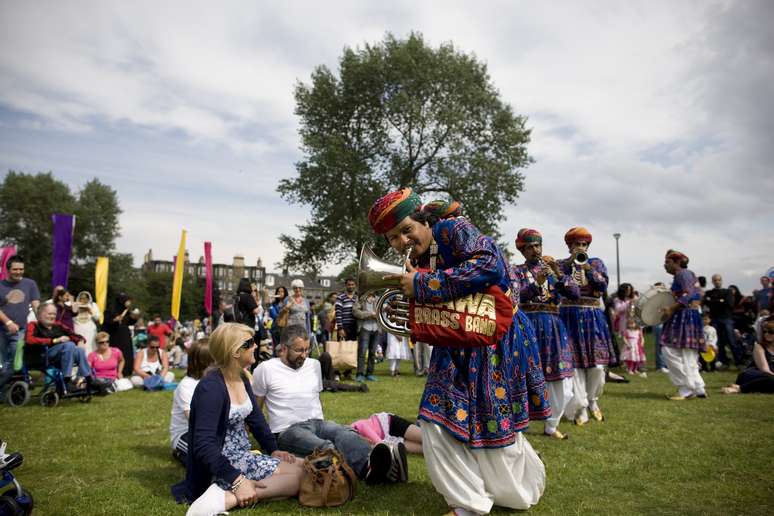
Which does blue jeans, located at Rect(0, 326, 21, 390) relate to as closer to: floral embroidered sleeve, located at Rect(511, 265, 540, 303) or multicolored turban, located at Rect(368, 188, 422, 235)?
multicolored turban, located at Rect(368, 188, 422, 235)

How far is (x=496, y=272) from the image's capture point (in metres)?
3.57

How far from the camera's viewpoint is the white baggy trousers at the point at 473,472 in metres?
3.62

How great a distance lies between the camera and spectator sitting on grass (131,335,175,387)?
12.5 metres

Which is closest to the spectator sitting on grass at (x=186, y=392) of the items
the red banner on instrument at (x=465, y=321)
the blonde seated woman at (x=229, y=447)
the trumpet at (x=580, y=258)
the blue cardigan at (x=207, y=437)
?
the blonde seated woman at (x=229, y=447)

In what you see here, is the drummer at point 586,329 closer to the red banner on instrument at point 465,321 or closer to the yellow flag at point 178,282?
the red banner on instrument at point 465,321

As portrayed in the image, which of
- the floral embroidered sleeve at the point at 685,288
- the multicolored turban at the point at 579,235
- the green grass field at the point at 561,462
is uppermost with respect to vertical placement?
the multicolored turban at the point at 579,235

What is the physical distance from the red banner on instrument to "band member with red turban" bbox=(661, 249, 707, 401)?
24.3 feet

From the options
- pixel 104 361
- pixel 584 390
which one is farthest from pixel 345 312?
pixel 584 390

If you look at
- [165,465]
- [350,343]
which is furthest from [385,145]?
[165,465]

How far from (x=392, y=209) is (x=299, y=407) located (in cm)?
264

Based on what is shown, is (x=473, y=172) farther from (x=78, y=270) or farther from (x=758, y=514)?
(x=78, y=270)

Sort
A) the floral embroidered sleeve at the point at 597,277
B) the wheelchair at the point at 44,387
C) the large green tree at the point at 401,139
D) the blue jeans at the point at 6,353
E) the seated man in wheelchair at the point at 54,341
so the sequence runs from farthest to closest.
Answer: the large green tree at the point at 401,139 < the seated man in wheelchair at the point at 54,341 < the wheelchair at the point at 44,387 < the blue jeans at the point at 6,353 < the floral embroidered sleeve at the point at 597,277

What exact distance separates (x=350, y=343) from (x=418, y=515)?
8332 millimetres

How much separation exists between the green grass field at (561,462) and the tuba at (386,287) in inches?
55.7
